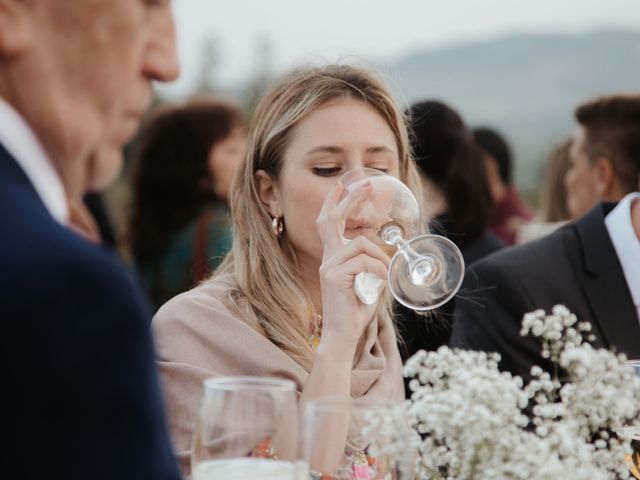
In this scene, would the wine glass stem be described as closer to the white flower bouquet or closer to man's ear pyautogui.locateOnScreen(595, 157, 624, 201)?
the white flower bouquet

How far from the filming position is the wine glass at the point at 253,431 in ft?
4.74

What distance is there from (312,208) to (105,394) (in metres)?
2.15

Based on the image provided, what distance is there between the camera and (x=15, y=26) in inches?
46.2

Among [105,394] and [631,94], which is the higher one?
[631,94]

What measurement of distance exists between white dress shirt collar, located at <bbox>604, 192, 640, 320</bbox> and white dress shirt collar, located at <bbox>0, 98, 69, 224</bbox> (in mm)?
3056

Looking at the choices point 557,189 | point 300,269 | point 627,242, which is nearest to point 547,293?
point 627,242

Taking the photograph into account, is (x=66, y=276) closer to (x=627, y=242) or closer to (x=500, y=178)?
(x=627, y=242)

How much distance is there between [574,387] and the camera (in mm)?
1891

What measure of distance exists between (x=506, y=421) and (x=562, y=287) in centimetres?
233

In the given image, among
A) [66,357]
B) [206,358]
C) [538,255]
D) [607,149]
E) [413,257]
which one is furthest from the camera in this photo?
[607,149]

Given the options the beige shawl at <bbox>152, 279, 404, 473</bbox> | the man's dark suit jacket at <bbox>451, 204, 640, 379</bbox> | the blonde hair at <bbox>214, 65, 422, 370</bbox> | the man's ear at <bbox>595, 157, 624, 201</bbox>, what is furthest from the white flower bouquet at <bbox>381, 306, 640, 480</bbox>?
the man's ear at <bbox>595, 157, 624, 201</bbox>

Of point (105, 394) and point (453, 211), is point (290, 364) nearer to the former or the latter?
point (105, 394)

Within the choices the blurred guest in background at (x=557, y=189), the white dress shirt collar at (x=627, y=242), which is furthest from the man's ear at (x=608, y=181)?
the white dress shirt collar at (x=627, y=242)

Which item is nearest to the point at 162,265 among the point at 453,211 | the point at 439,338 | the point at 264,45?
the point at 453,211
